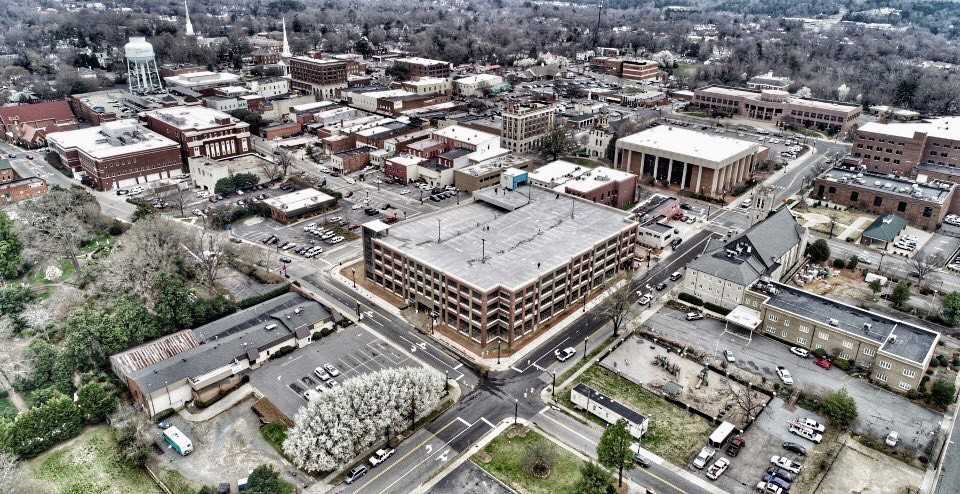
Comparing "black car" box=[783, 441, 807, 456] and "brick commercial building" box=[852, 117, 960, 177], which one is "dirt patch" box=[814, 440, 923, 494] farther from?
"brick commercial building" box=[852, 117, 960, 177]

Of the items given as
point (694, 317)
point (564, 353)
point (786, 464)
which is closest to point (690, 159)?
point (694, 317)

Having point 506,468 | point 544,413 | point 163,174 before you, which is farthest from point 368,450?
point 163,174

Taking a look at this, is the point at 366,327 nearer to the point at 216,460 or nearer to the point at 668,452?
the point at 216,460

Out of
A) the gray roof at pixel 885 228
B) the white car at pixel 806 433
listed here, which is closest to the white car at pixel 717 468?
the white car at pixel 806 433

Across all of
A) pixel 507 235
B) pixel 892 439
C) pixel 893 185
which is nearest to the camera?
pixel 892 439

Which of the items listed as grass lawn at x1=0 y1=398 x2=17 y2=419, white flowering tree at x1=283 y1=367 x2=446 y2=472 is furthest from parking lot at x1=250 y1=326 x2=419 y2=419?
grass lawn at x1=0 y1=398 x2=17 y2=419

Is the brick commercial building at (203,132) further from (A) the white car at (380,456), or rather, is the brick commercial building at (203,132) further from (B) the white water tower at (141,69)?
(A) the white car at (380,456)

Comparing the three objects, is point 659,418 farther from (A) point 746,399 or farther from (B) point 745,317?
(B) point 745,317
